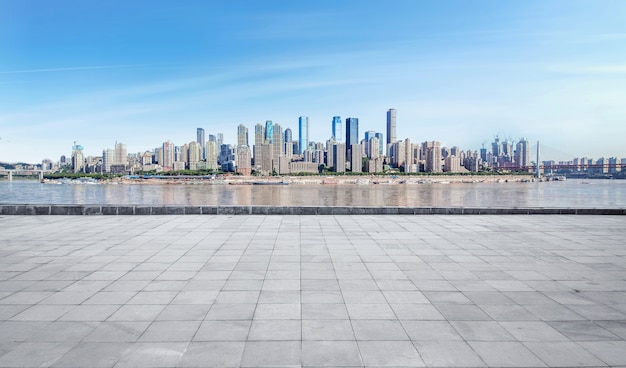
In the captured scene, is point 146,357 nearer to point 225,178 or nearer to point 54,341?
point 54,341

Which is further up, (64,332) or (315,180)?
(64,332)

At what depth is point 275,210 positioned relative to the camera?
15.2 m

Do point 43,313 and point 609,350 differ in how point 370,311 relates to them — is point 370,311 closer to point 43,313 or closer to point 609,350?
point 609,350

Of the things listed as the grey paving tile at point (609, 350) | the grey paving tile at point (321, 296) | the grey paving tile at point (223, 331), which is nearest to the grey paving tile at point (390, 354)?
the grey paving tile at point (321, 296)

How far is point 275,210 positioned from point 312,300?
9968 millimetres

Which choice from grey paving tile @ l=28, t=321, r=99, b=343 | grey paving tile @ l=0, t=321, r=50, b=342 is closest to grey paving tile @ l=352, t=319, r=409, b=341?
grey paving tile @ l=28, t=321, r=99, b=343

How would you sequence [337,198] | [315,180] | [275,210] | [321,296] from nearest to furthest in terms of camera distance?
[321,296] → [275,210] → [337,198] → [315,180]

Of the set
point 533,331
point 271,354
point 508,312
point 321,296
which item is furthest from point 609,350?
point 271,354

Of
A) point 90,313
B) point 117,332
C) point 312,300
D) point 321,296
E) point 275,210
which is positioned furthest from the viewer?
point 275,210

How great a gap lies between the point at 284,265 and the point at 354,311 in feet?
8.34

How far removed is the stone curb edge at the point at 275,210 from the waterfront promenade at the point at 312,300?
185 inches

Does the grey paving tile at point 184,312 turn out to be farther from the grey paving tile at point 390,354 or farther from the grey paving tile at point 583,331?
the grey paving tile at point 583,331

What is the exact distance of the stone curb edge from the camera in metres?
15.0

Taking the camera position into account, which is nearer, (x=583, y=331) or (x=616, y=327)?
(x=583, y=331)
